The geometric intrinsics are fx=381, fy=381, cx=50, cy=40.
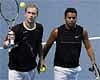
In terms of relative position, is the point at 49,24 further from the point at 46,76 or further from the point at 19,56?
the point at 19,56

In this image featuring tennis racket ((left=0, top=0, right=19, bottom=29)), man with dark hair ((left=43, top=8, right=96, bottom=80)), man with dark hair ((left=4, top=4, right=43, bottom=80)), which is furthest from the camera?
tennis racket ((left=0, top=0, right=19, bottom=29))

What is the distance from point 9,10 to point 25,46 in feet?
2.22

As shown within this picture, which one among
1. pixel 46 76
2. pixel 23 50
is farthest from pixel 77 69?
pixel 46 76

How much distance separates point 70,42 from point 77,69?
0.27m

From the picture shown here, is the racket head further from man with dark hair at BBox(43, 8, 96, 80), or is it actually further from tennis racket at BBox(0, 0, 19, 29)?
man with dark hair at BBox(43, 8, 96, 80)

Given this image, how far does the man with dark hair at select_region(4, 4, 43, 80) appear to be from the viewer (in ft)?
11.2

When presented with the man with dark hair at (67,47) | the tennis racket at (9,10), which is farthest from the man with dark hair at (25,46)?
the tennis racket at (9,10)

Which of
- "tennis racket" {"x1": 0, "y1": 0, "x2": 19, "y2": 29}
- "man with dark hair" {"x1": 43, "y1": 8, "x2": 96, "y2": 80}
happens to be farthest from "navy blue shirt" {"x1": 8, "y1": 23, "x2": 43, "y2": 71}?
"tennis racket" {"x1": 0, "y1": 0, "x2": 19, "y2": 29}

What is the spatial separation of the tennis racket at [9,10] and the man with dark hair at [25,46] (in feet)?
1.12

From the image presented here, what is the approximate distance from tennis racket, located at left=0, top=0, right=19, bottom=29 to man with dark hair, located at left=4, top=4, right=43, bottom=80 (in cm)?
34

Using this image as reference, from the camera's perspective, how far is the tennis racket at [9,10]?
3.79 meters

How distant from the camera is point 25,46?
136 inches

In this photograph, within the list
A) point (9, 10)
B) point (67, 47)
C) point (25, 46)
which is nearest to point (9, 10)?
point (9, 10)

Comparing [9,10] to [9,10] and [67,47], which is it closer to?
[9,10]
